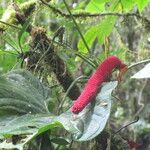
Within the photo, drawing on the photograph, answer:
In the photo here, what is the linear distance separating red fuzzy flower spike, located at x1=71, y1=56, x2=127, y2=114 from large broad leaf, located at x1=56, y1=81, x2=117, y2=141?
0.06 ft

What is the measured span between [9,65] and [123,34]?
1.66 meters

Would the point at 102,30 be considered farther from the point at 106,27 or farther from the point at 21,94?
the point at 21,94

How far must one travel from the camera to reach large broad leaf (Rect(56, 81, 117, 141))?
793 millimetres

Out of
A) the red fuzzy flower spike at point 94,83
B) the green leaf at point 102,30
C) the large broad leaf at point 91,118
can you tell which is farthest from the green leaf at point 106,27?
the large broad leaf at point 91,118

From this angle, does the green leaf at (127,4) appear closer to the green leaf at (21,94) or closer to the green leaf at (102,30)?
the green leaf at (102,30)

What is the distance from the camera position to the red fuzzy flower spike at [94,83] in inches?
34.1

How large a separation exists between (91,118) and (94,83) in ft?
0.38

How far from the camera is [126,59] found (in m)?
1.99

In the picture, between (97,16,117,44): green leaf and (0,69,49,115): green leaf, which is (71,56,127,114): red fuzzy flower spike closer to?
(0,69,49,115): green leaf

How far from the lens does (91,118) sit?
2.81 ft

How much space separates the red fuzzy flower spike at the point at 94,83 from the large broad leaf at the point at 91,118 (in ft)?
0.06

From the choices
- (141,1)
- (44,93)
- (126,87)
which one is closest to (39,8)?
(141,1)

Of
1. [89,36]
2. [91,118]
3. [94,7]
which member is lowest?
[91,118]

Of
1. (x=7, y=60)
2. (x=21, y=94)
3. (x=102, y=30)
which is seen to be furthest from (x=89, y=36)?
(x=21, y=94)
